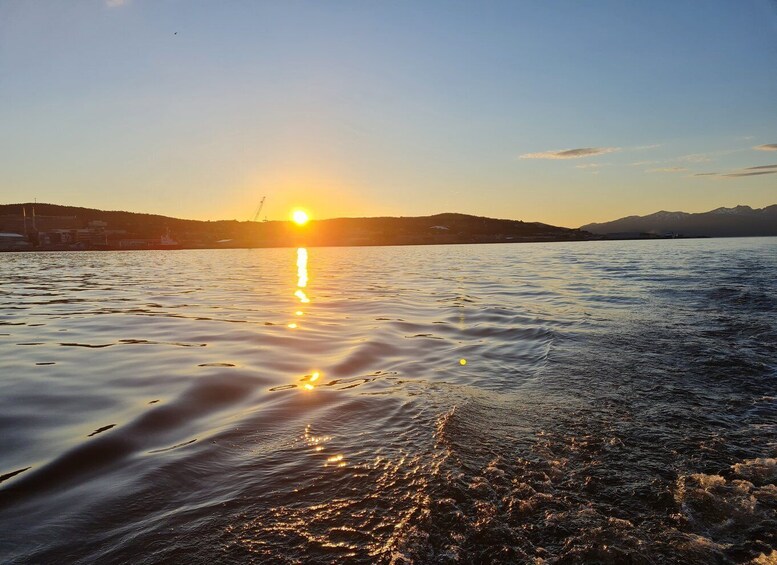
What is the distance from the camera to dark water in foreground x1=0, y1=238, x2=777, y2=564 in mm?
3057

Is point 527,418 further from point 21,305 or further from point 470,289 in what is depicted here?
point 21,305

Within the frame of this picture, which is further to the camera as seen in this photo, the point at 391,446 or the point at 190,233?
the point at 190,233

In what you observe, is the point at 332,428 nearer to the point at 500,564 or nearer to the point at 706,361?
the point at 500,564

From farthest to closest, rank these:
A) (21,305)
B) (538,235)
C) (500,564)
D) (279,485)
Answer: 1. (538,235)
2. (21,305)
3. (279,485)
4. (500,564)

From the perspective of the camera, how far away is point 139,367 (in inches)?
307

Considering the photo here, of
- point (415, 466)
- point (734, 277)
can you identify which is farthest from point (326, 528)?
point (734, 277)

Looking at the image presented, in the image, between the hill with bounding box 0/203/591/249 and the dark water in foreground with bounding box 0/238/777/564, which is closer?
the dark water in foreground with bounding box 0/238/777/564

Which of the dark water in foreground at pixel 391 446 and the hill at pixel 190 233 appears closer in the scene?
the dark water in foreground at pixel 391 446

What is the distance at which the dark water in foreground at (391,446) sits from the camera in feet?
10.0

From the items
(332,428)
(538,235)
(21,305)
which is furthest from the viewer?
(538,235)

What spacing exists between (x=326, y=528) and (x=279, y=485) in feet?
2.63

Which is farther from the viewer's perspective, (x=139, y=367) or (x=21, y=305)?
(x=21, y=305)

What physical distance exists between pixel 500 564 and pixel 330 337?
8163 millimetres

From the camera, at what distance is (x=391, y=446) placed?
15.2 ft
